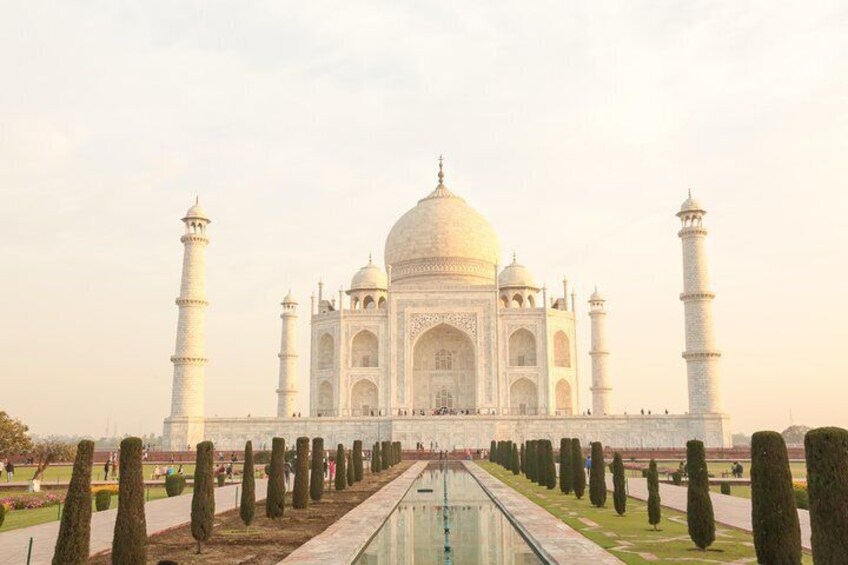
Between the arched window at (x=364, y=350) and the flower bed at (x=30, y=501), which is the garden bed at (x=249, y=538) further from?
the arched window at (x=364, y=350)

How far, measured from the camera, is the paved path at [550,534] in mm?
8523

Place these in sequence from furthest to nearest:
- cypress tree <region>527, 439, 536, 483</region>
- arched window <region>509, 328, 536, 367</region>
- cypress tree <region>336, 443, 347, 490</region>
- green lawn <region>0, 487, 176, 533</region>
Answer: arched window <region>509, 328, 536, 367</region> → cypress tree <region>527, 439, 536, 483</region> → cypress tree <region>336, 443, 347, 490</region> → green lawn <region>0, 487, 176, 533</region>

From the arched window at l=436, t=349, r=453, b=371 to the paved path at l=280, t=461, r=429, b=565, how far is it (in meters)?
26.8

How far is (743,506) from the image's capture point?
562 inches

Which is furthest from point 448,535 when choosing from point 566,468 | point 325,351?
point 325,351

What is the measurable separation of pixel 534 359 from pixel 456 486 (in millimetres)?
23699

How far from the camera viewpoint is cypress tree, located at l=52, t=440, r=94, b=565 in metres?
6.89

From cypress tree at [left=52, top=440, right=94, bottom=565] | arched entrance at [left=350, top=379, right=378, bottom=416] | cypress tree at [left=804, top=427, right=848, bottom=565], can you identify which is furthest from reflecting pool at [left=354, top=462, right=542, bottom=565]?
arched entrance at [left=350, top=379, right=378, bottom=416]

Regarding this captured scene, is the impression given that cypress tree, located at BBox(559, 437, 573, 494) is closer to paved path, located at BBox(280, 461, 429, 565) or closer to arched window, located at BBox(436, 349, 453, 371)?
paved path, located at BBox(280, 461, 429, 565)

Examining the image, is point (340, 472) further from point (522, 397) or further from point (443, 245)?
point (443, 245)

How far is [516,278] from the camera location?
151ft

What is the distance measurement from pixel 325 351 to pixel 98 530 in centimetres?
3106

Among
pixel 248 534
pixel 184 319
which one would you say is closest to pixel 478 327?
pixel 184 319

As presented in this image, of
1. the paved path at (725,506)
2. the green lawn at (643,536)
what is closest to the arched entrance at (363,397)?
the paved path at (725,506)
